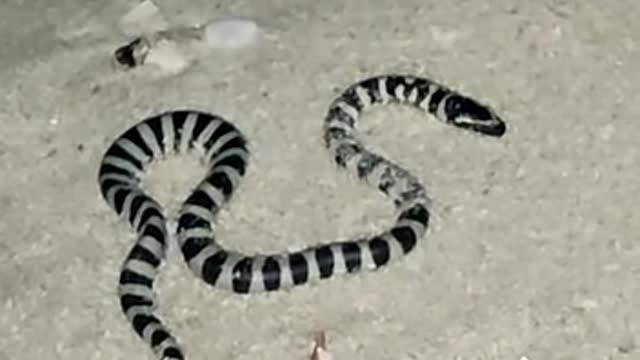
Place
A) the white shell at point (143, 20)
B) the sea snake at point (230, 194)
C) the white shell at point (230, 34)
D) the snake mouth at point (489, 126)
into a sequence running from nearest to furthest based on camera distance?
the sea snake at point (230, 194) → the snake mouth at point (489, 126) → the white shell at point (230, 34) → the white shell at point (143, 20)

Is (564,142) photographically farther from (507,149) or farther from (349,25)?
(349,25)

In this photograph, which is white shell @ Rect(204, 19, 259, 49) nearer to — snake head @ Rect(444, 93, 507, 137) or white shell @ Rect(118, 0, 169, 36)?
white shell @ Rect(118, 0, 169, 36)

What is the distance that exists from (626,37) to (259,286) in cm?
144

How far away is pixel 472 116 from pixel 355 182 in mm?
373

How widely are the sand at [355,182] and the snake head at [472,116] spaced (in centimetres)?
4

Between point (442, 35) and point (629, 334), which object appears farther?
point (442, 35)

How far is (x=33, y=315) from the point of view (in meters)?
4.55

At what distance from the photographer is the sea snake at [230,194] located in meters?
4.57

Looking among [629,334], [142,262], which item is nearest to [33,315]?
[142,262]

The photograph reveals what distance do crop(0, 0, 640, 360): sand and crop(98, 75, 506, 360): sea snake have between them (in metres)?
0.04

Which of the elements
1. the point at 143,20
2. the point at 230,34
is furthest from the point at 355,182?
the point at 143,20

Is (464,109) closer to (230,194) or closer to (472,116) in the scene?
(472,116)

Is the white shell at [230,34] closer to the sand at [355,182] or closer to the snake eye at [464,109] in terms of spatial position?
the sand at [355,182]

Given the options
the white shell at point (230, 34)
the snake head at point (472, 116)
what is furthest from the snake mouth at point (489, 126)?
the white shell at point (230, 34)
